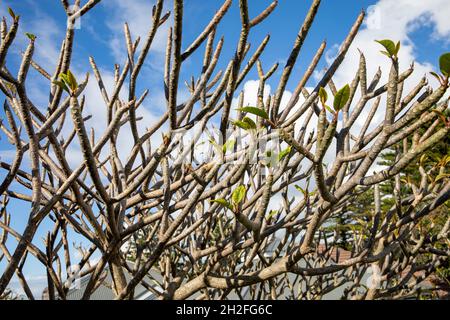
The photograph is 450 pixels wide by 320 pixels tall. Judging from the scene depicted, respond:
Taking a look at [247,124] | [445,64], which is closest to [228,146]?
[247,124]

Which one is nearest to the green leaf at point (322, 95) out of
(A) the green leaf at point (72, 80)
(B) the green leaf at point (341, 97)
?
(B) the green leaf at point (341, 97)

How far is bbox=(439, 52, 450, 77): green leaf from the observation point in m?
1.03

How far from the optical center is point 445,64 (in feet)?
3.42

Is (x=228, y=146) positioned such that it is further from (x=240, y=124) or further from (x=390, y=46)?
(x=390, y=46)

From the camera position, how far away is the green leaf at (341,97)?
44.5 inches

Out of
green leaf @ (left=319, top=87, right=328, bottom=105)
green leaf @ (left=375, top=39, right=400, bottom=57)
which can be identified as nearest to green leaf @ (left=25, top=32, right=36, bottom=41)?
green leaf @ (left=319, top=87, right=328, bottom=105)

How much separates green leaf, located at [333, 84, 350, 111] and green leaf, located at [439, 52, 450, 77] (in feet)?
0.77

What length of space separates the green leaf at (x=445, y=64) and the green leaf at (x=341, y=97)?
24cm

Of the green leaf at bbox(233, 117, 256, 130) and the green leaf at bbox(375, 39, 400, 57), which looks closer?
the green leaf at bbox(375, 39, 400, 57)

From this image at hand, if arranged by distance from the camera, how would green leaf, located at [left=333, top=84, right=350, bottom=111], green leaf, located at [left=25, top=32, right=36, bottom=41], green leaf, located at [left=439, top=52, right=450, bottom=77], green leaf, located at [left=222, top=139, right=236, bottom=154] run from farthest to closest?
green leaf, located at [left=222, top=139, right=236, bottom=154]
green leaf, located at [left=25, top=32, right=36, bottom=41]
green leaf, located at [left=333, top=84, right=350, bottom=111]
green leaf, located at [left=439, top=52, right=450, bottom=77]

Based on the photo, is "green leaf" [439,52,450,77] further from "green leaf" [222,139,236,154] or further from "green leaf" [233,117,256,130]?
"green leaf" [222,139,236,154]

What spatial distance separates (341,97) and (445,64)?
269mm

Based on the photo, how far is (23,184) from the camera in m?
2.22

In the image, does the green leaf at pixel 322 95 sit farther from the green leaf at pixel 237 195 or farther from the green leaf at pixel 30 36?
the green leaf at pixel 30 36
